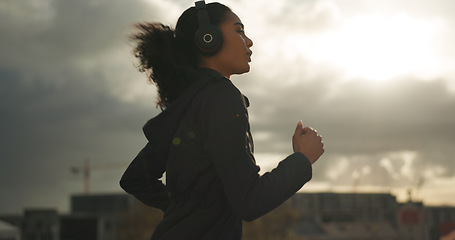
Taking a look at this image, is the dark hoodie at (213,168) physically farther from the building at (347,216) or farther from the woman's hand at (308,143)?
the building at (347,216)

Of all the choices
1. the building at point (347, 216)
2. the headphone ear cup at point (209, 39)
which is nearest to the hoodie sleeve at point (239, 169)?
the headphone ear cup at point (209, 39)

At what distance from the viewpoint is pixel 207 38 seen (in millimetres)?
2598

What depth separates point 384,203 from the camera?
10781 cm

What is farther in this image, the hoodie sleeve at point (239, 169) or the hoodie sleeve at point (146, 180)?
the hoodie sleeve at point (146, 180)

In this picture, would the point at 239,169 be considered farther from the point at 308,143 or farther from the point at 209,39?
the point at 209,39

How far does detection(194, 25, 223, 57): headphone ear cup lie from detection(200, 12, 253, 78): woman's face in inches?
1.8

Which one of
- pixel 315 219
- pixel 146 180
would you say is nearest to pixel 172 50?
pixel 146 180

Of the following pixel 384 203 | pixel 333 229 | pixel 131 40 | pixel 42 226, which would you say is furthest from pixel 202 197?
pixel 384 203

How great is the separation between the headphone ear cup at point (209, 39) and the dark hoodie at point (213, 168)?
103mm

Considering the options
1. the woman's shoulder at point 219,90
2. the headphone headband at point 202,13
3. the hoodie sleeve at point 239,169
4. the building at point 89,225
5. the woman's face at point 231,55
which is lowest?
the hoodie sleeve at point 239,169

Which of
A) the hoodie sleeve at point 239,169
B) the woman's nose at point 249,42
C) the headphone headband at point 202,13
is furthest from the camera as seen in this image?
the woman's nose at point 249,42

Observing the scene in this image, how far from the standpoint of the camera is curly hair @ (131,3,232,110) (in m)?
2.70

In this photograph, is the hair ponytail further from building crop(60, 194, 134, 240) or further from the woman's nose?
building crop(60, 194, 134, 240)

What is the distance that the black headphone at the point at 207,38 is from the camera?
8.52 feet
